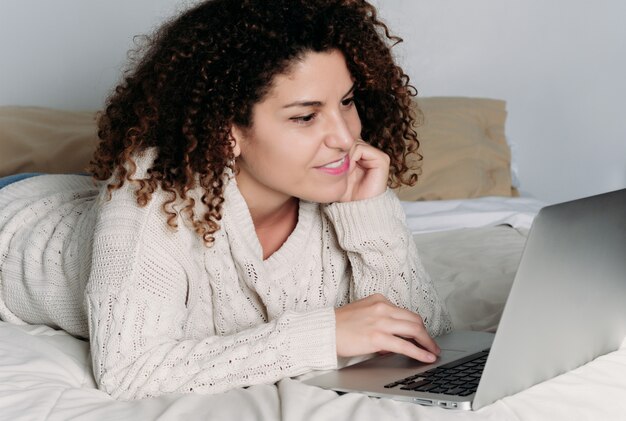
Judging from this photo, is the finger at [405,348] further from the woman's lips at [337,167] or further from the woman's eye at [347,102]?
the woman's eye at [347,102]

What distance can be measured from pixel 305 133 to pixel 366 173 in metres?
0.21

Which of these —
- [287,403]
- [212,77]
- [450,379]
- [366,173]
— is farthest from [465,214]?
[287,403]

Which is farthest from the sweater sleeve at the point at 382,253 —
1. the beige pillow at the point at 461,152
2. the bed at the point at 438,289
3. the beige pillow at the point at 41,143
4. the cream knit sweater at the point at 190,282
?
the beige pillow at the point at 461,152

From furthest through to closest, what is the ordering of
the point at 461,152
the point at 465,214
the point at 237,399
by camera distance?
the point at 461,152 → the point at 465,214 → the point at 237,399

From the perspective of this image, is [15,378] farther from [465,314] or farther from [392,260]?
[465,314]

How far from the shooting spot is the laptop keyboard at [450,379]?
124 cm

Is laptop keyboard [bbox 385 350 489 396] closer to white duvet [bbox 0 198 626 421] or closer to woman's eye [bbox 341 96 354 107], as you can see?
white duvet [bbox 0 198 626 421]

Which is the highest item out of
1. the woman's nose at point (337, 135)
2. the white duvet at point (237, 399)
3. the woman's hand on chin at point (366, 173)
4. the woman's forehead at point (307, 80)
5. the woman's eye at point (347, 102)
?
the woman's forehead at point (307, 80)

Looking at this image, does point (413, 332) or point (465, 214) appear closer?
point (413, 332)

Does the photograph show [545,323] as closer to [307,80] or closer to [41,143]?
[307,80]

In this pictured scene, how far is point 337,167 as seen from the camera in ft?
5.08

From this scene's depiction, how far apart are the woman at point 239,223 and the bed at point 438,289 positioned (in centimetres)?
7

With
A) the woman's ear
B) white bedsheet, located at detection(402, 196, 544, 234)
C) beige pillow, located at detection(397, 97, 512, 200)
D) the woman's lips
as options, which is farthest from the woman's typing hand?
beige pillow, located at detection(397, 97, 512, 200)

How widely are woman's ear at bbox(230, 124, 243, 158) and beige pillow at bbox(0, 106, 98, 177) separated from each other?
1065 mm
